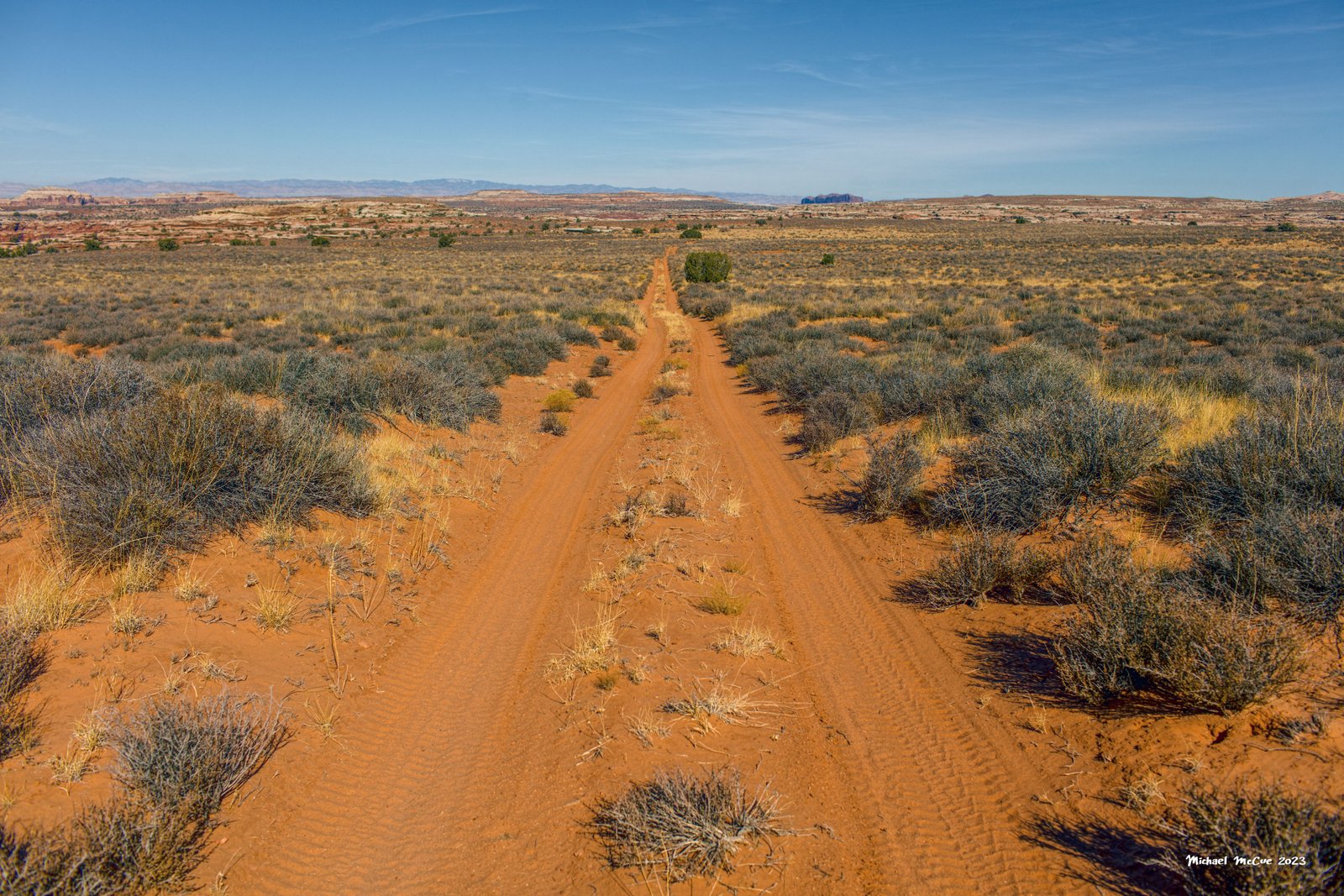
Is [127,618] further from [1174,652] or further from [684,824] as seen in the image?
[1174,652]

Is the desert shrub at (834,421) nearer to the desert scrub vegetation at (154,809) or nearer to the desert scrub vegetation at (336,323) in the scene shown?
the desert scrub vegetation at (336,323)

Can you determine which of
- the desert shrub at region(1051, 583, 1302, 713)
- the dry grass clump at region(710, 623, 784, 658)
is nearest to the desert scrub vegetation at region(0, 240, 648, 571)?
the dry grass clump at region(710, 623, 784, 658)

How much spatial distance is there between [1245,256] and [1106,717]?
60.8 m

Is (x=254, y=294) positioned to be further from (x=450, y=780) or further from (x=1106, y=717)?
(x=1106, y=717)

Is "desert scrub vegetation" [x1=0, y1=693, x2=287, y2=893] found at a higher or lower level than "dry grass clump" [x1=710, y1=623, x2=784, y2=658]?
higher

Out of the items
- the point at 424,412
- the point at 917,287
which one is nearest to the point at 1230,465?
the point at 424,412

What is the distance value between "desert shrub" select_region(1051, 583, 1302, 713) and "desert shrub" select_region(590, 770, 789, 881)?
2.40m

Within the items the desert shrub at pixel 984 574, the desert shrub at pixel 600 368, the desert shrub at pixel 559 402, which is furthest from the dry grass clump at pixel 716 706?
the desert shrub at pixel 600 368

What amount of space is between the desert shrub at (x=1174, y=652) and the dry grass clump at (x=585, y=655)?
3409mm

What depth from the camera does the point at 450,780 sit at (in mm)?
4383

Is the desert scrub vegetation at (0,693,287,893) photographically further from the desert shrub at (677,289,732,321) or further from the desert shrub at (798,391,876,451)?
the desert shrub at (677,289,732,321)

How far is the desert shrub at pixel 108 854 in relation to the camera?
2898mm

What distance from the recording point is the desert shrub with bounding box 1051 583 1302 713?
387 centimetres

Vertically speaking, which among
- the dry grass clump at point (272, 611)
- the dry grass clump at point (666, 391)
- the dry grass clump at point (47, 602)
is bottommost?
the dry grass clump at point (272, 611)
